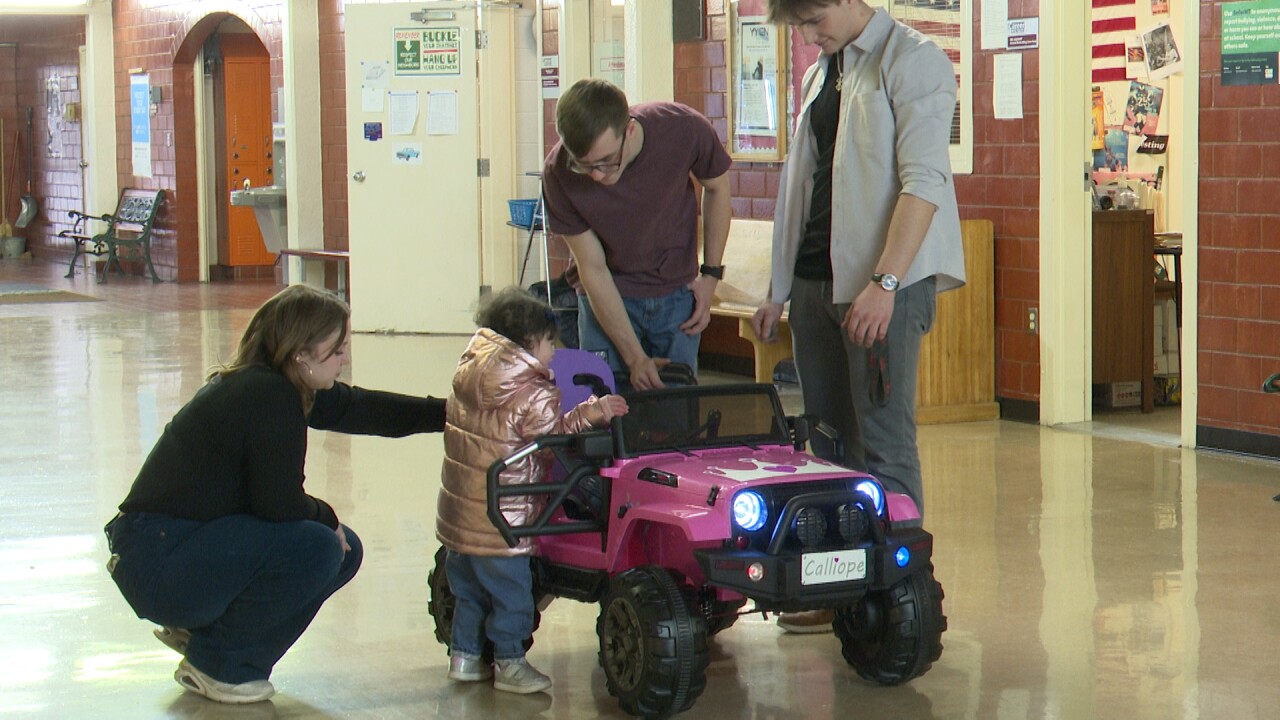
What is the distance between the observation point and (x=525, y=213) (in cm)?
1094

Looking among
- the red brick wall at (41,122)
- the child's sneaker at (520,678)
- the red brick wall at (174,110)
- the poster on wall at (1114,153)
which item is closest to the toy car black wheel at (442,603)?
the child's sneaker at (520,678)

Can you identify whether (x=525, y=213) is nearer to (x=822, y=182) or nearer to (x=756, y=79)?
(x=756, y=79)

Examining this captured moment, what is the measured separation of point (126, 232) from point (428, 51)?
292 inches

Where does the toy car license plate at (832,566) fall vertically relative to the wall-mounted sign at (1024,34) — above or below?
below

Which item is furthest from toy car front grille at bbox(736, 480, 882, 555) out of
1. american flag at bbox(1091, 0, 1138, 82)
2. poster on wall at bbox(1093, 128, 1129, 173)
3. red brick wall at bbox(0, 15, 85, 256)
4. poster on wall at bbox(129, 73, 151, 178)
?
red brick wall at bbox(0, 15, 85, 256)

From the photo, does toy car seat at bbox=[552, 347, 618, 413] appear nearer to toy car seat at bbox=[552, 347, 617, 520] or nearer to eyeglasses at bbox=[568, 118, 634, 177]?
toy car seat at bbox=[552, 347, 617, 520]

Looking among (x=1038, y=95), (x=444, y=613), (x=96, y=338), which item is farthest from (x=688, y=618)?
(x=96, y=338)

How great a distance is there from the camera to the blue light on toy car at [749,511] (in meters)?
3.35

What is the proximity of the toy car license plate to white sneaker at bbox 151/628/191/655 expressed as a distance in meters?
1.40

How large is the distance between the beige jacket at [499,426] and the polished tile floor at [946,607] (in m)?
0.37

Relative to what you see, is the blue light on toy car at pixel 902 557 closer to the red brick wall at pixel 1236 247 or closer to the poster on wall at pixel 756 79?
Answer: the red brick wall at pixel 1236 247

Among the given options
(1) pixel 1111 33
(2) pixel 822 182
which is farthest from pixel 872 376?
(1) pixel 1111 33

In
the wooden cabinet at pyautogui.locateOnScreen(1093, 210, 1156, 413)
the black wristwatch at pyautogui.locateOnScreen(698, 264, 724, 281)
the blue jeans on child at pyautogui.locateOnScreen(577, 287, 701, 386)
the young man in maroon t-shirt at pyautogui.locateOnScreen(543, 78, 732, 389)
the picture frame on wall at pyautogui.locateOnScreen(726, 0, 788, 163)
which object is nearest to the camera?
the young man in maroon t-shirt at pyautogui.locateOnScreen(543, 78, 732, 389)

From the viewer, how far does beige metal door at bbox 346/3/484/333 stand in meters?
11.6
